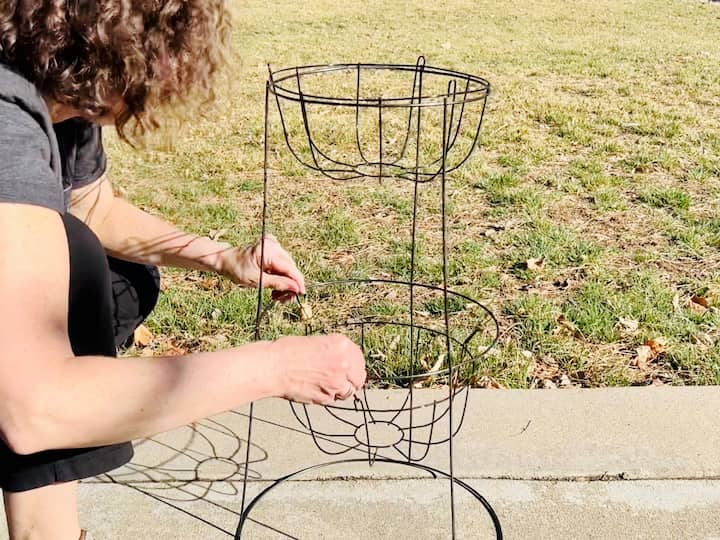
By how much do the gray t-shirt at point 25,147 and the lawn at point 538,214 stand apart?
30 centimetres

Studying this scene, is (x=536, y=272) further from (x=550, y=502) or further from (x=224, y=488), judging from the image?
(x=224, y=488)

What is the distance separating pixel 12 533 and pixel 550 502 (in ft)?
3.72

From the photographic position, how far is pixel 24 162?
1327mm

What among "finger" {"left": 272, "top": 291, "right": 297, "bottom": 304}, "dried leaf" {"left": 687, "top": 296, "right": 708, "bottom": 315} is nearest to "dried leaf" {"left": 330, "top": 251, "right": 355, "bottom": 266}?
→ "dried leaf" {"left": 687, "top": 296, "right": 708, "bottom": 315}

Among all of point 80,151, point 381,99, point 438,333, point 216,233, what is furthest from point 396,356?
point 216,233

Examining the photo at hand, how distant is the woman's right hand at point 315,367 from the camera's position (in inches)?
53.9

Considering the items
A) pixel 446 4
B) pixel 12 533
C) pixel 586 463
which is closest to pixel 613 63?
pixel 446 4

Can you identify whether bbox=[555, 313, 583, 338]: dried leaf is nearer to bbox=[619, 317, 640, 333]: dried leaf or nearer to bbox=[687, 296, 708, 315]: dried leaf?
bbox=[619, 317, 640, 333]: dried leaf

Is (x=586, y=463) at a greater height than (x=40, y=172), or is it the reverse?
(x=40, y=172)

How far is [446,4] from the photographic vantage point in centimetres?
1215

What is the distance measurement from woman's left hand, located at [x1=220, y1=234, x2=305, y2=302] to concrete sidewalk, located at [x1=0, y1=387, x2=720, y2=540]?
14.1 inches

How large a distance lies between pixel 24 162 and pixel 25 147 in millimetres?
33

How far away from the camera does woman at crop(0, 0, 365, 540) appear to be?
4.16 ft

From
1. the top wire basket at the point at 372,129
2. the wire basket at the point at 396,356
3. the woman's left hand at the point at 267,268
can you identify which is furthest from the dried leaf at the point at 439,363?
the top wire basket at the point at 372,129
